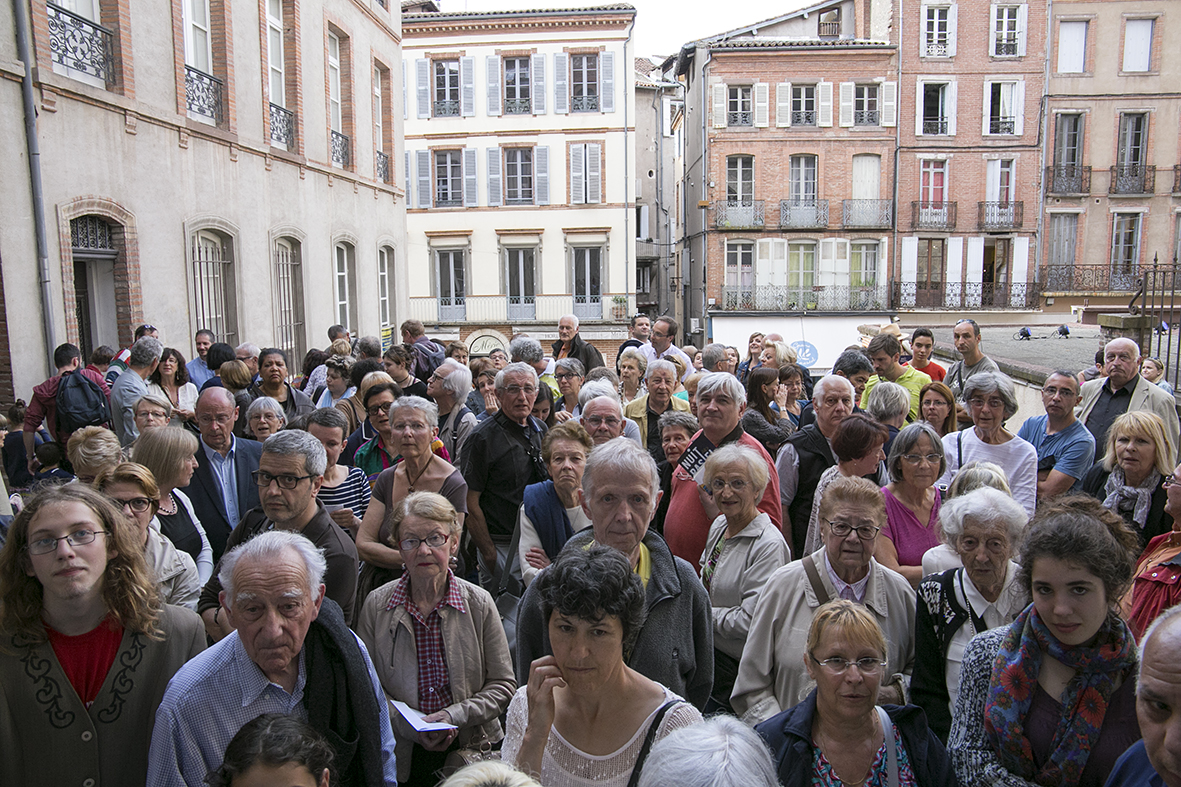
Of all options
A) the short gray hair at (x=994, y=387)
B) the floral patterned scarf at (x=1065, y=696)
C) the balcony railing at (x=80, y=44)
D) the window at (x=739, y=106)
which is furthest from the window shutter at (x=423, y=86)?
the floral patterned scarf at (x=1065, y=696)

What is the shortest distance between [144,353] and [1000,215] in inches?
1210

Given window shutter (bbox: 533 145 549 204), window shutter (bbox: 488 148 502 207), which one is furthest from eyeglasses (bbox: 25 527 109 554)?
window shutter (bbox: 488 148 502 207)

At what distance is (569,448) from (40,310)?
677cm

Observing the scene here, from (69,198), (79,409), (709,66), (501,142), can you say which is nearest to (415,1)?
(501,142)

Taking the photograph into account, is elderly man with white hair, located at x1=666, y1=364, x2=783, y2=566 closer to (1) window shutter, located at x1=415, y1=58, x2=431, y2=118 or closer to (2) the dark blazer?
(2) the dark blazer

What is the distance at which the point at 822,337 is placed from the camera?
2944 cm

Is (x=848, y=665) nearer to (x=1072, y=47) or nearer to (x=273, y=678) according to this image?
(x=273, y=678)

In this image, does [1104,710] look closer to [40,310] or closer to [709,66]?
[40,310]

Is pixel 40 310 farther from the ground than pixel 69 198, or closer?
closer

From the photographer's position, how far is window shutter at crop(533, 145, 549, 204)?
28.3 metres

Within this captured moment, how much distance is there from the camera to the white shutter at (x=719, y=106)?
29.3 meters

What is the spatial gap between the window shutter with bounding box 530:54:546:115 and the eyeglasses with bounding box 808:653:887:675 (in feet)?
91.9

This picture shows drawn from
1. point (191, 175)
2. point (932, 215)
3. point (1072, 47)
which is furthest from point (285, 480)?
point (1072, 47)

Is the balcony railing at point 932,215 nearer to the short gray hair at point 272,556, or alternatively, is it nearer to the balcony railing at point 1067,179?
the balcony railing at point 1067,179
